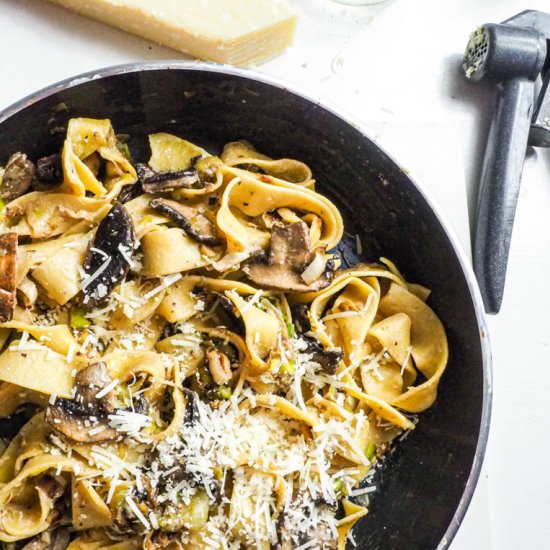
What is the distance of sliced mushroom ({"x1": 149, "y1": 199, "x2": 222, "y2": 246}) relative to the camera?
97.7 inches

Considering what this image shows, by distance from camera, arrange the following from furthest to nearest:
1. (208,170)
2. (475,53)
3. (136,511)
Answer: (475,53), (208,170), (136,511)

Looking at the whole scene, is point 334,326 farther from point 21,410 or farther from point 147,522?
point 21,410

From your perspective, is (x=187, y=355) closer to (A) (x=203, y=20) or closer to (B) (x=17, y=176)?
(B) (x=17, y=176)

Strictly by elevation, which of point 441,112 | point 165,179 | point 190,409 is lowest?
point 190,409

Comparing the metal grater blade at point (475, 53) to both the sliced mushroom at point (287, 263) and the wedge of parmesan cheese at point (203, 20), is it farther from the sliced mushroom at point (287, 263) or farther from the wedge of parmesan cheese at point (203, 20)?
the sliced mushroom at point (287, 263)

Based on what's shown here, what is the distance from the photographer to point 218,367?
2.39 m

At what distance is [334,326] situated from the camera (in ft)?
8.77

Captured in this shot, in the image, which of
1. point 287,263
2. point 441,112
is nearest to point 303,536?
point 287,263

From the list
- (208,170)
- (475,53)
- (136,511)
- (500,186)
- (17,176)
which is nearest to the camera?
(136,511)

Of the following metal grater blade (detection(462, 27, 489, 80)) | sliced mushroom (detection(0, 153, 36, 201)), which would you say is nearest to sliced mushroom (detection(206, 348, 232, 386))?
sliced mushroom (detection(0, 153, 36, 201))

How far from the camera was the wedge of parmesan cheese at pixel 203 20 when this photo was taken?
9.06 ft

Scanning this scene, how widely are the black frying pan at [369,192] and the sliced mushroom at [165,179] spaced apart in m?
0.24

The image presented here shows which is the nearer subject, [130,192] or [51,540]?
[51,540]

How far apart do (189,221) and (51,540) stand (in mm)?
1188
